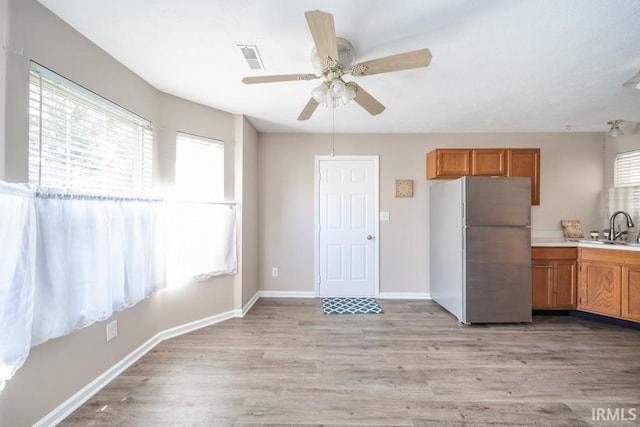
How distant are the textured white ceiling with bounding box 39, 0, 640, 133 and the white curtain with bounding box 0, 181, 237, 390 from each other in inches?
44.4

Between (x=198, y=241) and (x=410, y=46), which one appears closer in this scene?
(x=410, y=46)

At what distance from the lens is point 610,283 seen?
2.86 metres

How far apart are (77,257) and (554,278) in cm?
465

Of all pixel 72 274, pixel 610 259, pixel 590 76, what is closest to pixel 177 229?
pixel 72 274

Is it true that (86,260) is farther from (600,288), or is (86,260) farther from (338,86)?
(600,288)

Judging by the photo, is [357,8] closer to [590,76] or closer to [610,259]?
[590,76]

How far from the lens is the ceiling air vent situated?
180 centimetres

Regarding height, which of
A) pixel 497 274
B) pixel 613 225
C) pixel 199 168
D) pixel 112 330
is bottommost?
pixel 112 330

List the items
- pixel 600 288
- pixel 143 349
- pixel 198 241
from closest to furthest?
pixel 143 349, pixel 198 241, pixel 600 288

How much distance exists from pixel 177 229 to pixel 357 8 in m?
2.38

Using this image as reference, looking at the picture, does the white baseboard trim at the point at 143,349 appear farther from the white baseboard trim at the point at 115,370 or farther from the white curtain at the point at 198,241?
the white curtain at the point at 198,241

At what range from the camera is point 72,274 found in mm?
1571

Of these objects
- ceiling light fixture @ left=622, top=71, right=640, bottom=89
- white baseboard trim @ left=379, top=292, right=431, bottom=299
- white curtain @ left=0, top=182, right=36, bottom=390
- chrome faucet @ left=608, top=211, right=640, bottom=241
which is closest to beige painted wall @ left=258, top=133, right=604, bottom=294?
white baseboard trim @ left=379, top=292, right=431, bottom=299

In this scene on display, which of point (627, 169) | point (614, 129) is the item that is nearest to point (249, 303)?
point (614, 129)
